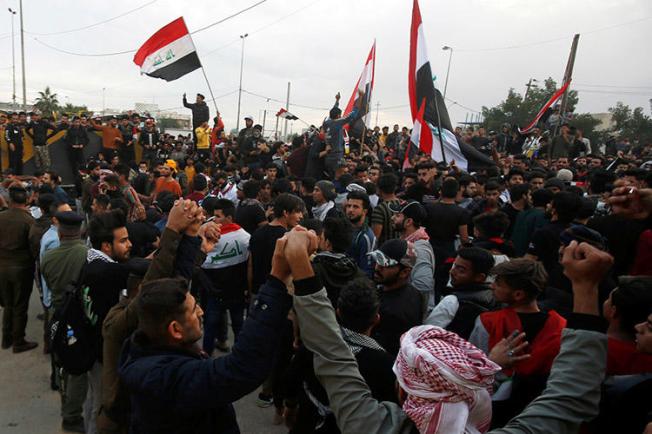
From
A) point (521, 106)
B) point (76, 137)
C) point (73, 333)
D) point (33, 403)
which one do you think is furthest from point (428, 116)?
point (521, 106)

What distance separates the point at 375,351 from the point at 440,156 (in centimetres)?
620

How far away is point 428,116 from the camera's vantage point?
25.7 ft

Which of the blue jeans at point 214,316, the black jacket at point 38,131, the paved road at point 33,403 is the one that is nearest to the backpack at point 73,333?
the paved road at point 33,403

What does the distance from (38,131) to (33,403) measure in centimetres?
1282

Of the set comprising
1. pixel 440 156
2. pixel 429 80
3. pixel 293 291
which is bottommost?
pixel 293 291

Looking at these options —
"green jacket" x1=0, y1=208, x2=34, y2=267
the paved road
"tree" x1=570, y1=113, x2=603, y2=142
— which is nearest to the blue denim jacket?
"green jacket" x1=0, y1=208, x2=34, y2=267

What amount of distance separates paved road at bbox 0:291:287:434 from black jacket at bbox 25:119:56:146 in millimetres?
11511

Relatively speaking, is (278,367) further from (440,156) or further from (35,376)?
(440,156)

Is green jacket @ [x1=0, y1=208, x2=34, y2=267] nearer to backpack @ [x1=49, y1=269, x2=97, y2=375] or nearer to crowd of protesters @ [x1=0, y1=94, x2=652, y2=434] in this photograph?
crowd of protesters @ [x1=0, y1=94, x2=652, y2=434]

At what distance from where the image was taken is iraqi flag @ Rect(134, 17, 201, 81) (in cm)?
998

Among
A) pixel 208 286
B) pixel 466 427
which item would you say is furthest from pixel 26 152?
pixel 466 427

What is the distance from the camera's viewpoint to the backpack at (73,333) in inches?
115

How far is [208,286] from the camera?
4512mm

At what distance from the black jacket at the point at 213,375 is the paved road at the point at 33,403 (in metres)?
2.50
